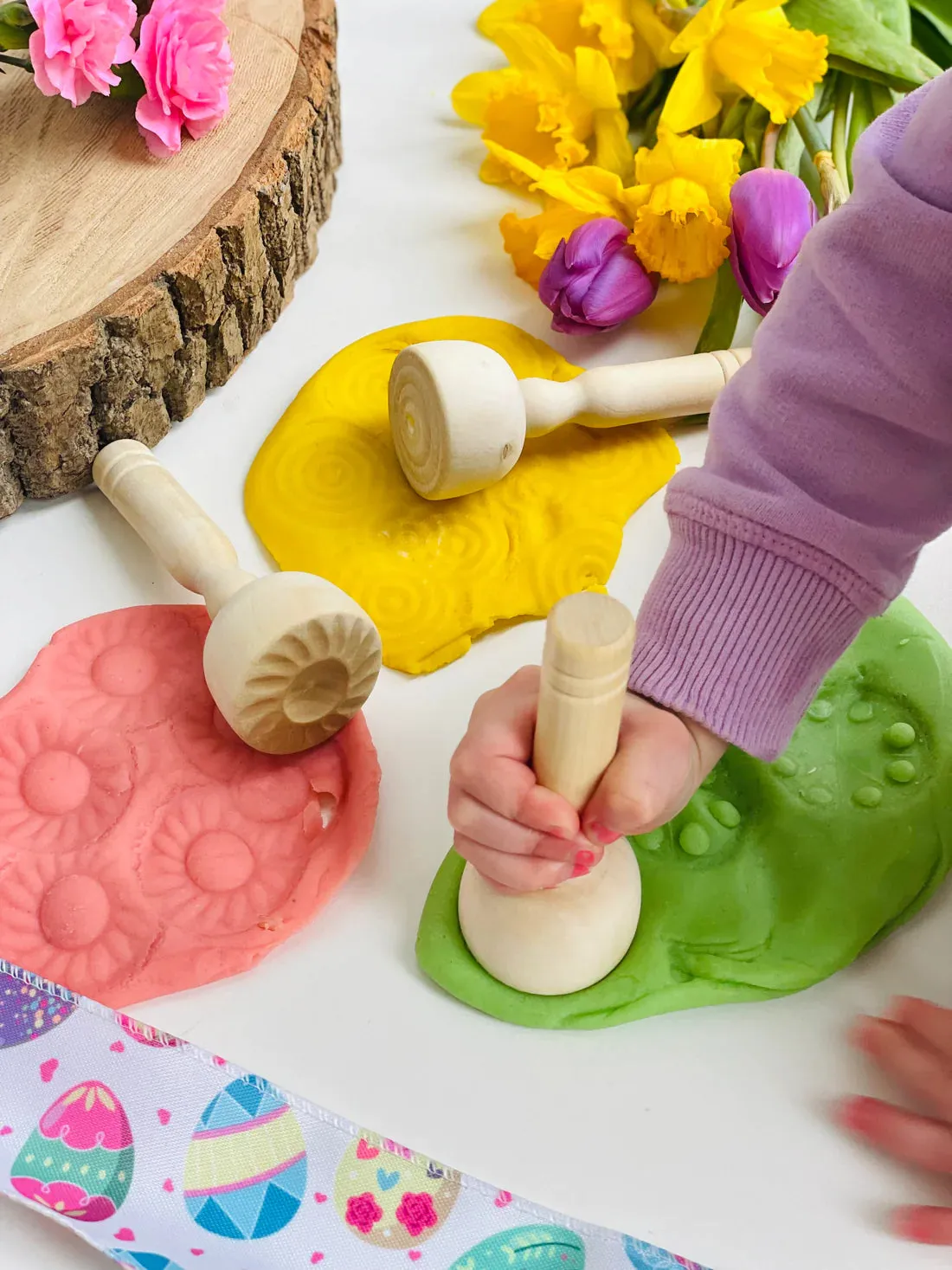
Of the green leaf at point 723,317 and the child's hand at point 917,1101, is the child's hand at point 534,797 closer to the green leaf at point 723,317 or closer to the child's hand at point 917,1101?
the child's hand at point 917,1101

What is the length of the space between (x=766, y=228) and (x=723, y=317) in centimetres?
9

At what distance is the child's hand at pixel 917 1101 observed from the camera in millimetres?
505

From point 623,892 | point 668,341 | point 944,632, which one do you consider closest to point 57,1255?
point 623,892

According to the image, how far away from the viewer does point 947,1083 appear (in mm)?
523

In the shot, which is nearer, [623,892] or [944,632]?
[623,892]

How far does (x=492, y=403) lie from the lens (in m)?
0.77

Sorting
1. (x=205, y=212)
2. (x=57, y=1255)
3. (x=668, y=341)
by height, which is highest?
(x=205, y=212)

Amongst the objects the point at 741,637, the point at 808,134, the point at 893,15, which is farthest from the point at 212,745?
the point at 893,15

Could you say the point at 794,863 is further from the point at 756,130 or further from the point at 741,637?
the point at 756,130

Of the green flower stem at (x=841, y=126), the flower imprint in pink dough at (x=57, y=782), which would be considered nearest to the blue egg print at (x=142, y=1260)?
the flower imprint in pink dough at (x=57, y=782)

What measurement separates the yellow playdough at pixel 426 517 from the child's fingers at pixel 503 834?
0.76ft

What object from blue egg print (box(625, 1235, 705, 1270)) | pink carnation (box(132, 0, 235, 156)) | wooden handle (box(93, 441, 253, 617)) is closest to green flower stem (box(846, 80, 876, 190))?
pink carnation (box(132, 0, 235, 156))

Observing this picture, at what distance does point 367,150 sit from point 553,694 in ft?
2.80

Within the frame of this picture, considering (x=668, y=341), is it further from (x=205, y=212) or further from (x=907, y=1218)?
(x=907, y=1218)
